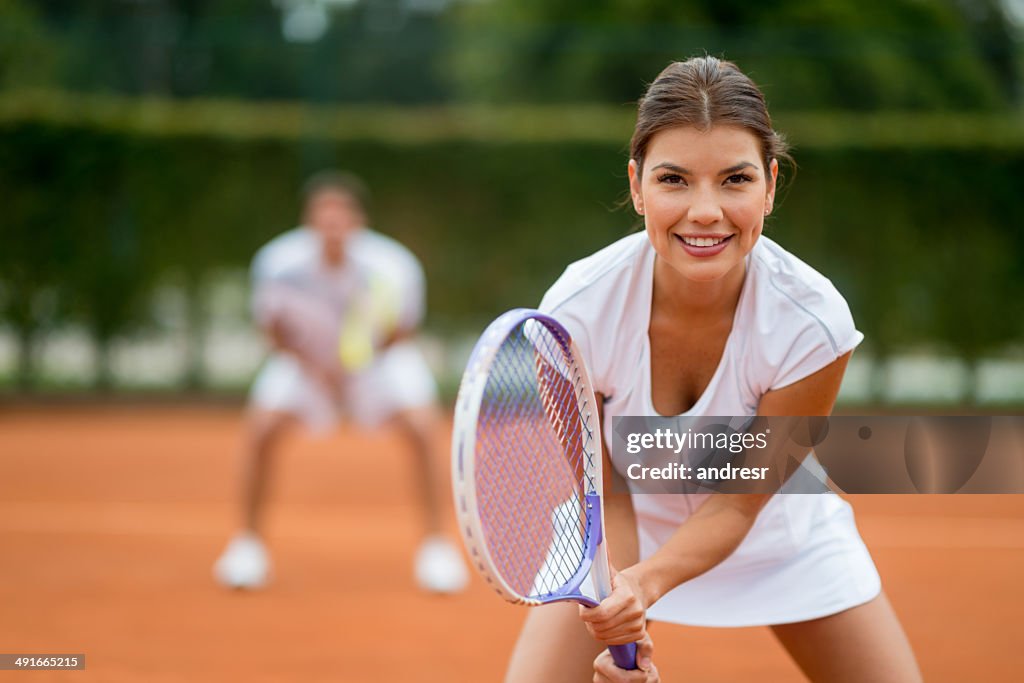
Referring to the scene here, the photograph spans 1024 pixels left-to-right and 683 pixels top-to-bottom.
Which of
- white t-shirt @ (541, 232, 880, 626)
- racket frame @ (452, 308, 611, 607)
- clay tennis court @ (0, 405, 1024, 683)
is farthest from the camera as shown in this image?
clay tennis court @ (0, 405, 1024, 683)

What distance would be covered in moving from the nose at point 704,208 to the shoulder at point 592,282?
11.1 inches

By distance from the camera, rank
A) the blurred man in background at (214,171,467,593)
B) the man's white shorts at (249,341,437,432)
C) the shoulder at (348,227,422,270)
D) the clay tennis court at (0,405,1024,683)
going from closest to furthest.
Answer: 1. the clay tennis court at (0,405,1024,683)
2. the blurred man in background at (214,171,467,593)
3. the man's white shorts at (249,341,437,432)
4. the shoulder at (348,227,422,270)

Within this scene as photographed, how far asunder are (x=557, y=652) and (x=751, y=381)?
0.66 m

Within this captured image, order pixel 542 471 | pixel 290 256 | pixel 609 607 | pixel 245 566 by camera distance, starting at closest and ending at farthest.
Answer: pixel 609 607, pixel 542 471, pixel 245 566, pixel 290 256

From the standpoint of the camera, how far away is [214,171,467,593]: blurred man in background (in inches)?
208

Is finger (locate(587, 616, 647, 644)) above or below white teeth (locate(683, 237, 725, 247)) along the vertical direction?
below

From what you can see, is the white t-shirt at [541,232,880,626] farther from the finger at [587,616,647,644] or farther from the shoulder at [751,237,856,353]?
the finger at [587,616,647,644]

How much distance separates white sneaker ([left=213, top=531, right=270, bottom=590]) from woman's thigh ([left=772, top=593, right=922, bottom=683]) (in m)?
3.05

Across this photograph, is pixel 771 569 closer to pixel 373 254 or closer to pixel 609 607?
pixel 609 607

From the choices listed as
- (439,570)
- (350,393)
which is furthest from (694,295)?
(350,393)

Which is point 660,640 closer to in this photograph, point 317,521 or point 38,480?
point 317,521

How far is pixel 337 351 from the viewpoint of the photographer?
223 inches

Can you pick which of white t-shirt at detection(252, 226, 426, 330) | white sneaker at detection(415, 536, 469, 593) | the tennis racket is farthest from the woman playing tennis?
white t-shirt at detection(252, 226, 426, 330)

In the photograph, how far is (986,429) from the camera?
3.24 m
